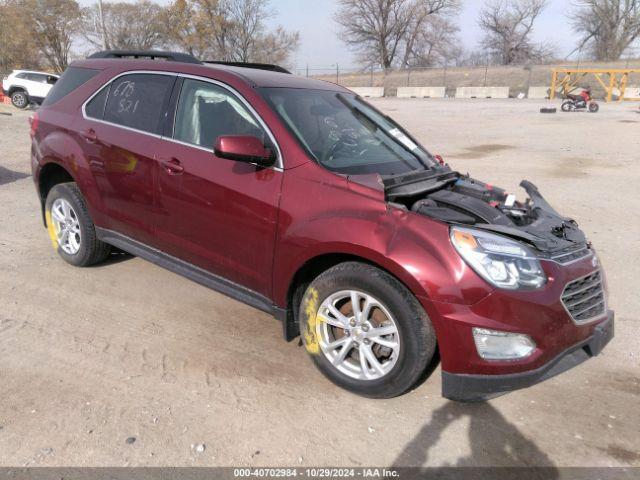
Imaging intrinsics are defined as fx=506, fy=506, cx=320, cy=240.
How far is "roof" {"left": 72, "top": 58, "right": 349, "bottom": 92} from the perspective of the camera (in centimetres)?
351

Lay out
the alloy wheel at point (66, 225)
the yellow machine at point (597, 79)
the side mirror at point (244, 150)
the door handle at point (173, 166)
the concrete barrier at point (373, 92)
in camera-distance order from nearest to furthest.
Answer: the side mirror at point (244, 150), the door handle at point (173, 166), the alloy wheel at point (66, 225), the yellow machine at point (597, 79), the concrete barrier at point (373, 92)

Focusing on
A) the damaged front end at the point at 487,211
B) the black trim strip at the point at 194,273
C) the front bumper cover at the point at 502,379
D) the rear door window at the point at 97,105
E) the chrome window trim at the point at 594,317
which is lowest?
the front bumper cover at the point at 502,379

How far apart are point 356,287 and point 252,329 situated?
1.22 m

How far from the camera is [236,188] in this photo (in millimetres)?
3188

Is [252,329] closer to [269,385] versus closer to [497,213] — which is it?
[269,385]

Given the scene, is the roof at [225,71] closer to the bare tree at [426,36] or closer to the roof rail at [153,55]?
the roof rail at [153,55]

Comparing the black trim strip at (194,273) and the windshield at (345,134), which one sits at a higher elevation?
the windshield at (345,134)

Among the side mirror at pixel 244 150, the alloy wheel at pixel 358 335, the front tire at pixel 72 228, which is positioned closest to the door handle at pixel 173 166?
the side mirror at pixel 244 150

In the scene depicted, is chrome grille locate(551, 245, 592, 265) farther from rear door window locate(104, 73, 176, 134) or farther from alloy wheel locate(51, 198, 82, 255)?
alloy wheel locate(51, 198, 82, 255)

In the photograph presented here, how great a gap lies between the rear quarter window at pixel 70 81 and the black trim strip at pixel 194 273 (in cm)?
129

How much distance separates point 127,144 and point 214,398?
2044 mm

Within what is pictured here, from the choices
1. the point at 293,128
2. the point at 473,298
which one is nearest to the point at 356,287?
the point at 473,298

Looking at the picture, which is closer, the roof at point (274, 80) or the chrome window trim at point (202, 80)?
the chrome window trim at point (202, 80)

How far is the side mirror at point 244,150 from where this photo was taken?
9.75 ft
